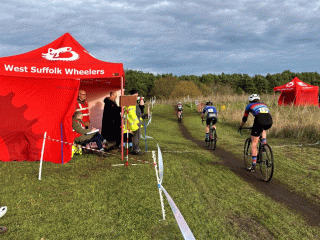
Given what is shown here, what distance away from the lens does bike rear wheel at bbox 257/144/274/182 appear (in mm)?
6359

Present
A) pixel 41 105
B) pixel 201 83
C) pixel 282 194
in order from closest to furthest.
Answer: pixel 282 194
pixel 41 105
pixel 201 83

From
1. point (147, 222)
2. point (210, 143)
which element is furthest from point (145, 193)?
point (210, 143)

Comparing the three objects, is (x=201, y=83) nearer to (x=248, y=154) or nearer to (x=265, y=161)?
(x=248, y=154)

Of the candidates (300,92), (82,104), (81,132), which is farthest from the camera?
(300,92)

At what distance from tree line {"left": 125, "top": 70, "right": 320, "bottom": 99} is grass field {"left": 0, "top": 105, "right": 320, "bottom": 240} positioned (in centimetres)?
7618

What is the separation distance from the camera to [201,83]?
106625mm

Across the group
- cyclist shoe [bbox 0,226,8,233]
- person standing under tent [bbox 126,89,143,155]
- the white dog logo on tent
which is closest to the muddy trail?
person standing under tent [bbox 126,89,143,155]

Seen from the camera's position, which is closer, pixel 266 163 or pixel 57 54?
pixel 266 163

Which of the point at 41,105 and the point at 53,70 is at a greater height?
the point at 53,70

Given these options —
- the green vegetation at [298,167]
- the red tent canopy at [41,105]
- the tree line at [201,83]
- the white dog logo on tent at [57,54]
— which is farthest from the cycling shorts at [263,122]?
the tree line at [201,83]

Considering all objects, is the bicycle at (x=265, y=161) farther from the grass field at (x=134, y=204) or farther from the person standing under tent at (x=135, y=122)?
the person standing under tent at (x=135, y=122)

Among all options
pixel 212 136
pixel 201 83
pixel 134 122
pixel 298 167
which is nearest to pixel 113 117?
pixel 134 122

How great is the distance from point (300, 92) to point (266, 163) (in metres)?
29.0

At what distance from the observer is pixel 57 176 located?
627 centimetres
